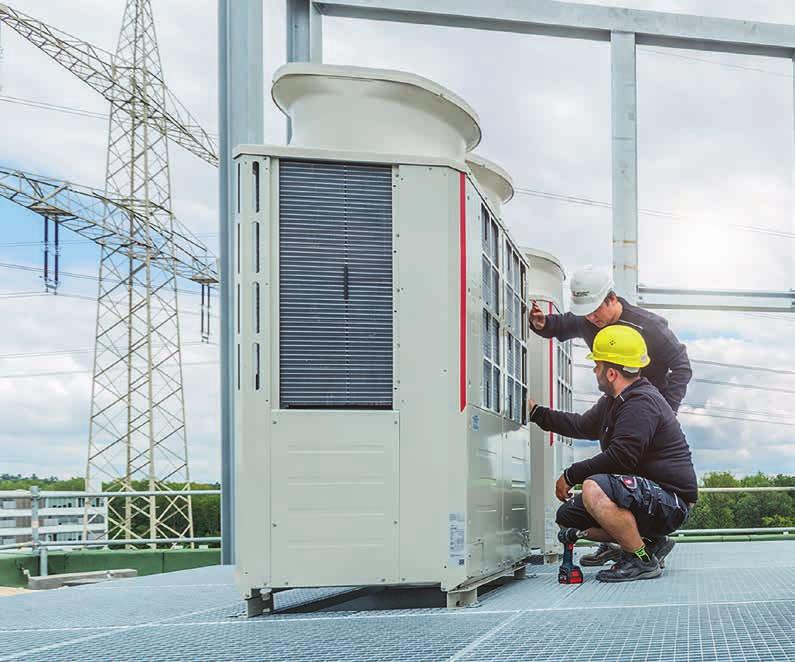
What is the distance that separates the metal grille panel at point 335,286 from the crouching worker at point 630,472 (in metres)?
0.96

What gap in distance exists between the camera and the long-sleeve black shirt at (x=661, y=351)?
3.28 m

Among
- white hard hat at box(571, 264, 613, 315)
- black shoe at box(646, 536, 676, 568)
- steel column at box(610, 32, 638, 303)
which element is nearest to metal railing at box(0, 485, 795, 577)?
steel column at box(610, 32, 638, 303)

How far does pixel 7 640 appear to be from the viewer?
1979 millimetres

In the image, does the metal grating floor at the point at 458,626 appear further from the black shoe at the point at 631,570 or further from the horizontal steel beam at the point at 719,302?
the horizontal steel beam at the point at 719,302

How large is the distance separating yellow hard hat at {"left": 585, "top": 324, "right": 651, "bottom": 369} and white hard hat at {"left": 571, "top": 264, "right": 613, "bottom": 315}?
0.88ft

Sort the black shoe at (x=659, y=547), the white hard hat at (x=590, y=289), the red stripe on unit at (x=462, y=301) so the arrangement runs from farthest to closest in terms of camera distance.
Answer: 1. the white hard hat at (x=590, y=289)
2. the black shoe at (x=659, y=547)
3. the red stripe on unit at (x=462, y=301)

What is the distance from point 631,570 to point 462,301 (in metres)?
1.21

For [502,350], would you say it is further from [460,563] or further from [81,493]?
[81,493]

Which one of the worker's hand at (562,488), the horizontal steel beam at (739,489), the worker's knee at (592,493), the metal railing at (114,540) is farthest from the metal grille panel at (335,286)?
the horizontal steel beam at (739,489)

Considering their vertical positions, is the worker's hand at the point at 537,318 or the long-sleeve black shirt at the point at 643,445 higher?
the worker's hand at the point at 537,318

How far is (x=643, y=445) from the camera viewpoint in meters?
2.82

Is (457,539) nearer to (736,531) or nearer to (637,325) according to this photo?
(637,325)

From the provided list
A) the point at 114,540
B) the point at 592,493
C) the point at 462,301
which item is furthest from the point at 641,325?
the point at 114,540

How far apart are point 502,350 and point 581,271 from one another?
58cm
